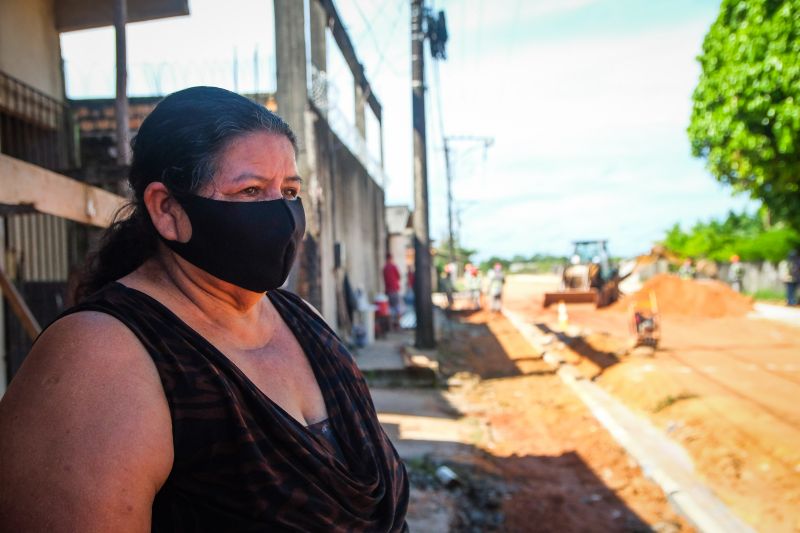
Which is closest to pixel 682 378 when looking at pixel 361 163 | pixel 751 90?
pixel 751 90

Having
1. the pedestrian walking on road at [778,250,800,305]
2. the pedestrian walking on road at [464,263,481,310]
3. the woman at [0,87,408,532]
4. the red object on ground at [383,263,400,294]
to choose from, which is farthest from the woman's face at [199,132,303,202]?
the pedestrian walking on road at [464,263,481,310]

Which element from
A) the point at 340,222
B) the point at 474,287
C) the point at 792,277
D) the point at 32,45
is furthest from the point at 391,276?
the point at 792,277

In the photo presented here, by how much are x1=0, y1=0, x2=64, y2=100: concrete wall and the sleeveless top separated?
19.0 feet

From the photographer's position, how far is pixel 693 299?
2238 centimetres

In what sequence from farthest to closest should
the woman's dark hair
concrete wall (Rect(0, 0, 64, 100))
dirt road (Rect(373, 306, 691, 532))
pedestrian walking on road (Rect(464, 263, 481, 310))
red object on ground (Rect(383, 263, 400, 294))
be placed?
pedestrian walking on road (Rect(464, 263, 481, 310)), red object on ground (Rect(383, 263, 400, 294)), concrete wall (Rect(0, 0, 64, 100)), dirt road (Rect(373, 306, 691, 532)), the woman's dark hair

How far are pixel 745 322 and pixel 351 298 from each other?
11459 millimetres

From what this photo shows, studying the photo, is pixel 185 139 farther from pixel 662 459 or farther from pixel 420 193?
pixel 420 193

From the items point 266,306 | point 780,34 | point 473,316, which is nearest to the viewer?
point 266,306

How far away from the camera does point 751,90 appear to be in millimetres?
11797

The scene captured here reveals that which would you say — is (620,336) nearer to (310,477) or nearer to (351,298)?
(351,298)

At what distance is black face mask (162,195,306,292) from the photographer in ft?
5.08

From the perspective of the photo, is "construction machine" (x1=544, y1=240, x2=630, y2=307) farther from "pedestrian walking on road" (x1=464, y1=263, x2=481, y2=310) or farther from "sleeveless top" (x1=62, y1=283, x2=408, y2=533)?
"sleeveless top" (x1=62, y1=283, x2=408, y2=533)

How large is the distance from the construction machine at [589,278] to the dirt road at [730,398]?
7211mm

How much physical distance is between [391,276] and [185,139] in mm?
14084
